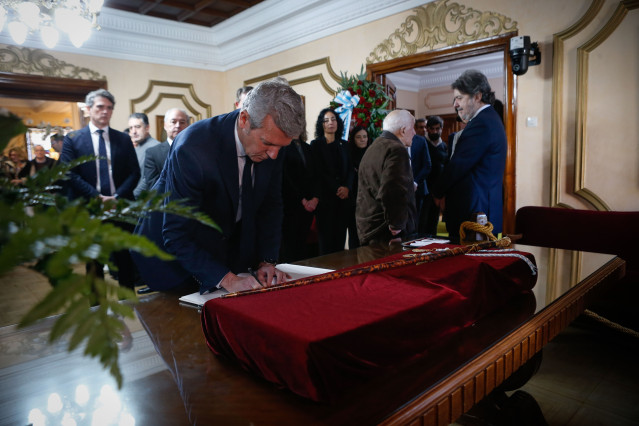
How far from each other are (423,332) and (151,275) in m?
0.97

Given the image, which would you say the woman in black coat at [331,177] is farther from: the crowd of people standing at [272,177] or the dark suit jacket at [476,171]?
the dark suit jacket at [476,171]

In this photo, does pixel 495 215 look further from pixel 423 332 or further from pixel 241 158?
pixel 423 332

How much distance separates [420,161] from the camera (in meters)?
4.44

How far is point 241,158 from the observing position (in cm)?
155

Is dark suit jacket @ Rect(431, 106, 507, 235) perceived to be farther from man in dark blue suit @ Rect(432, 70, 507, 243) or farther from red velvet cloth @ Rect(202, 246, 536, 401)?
red velvet cloth @ Rect(202, 246, 536, 401)

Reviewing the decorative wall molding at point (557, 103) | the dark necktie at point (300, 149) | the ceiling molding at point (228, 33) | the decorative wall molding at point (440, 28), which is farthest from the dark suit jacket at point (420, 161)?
the ceiling molding at point (228, 33)

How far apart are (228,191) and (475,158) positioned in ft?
6.41

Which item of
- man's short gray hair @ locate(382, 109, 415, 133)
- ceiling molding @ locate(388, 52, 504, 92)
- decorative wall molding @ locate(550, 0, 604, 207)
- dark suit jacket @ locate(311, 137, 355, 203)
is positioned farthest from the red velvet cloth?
ceiling molding @ locate(388, 52, 504, 92)

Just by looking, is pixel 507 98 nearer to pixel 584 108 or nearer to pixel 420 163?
pixel 584 108

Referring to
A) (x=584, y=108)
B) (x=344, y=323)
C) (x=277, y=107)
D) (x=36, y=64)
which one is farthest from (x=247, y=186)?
(x=36, y=64)

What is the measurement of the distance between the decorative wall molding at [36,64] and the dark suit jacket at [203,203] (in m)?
5.37

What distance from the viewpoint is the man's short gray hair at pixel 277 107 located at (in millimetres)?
1365

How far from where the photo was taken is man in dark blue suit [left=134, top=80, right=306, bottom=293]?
1349 mm

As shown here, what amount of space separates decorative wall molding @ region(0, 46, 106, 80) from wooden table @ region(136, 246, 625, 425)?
584cm
